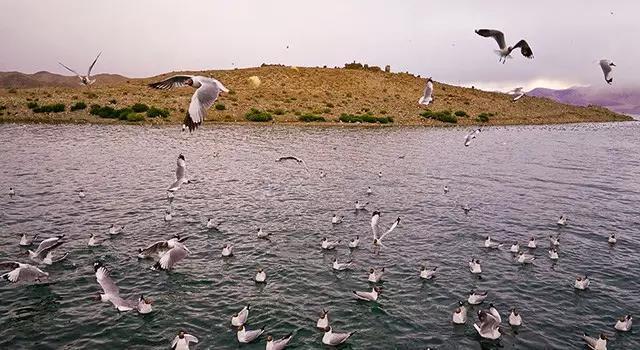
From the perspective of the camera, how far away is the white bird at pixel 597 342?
13.3m

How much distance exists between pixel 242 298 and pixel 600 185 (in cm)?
3237

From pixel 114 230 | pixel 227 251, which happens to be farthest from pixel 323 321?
pixel 114 230

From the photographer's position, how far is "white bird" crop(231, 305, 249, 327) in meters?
14.5

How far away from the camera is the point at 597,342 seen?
530 inches

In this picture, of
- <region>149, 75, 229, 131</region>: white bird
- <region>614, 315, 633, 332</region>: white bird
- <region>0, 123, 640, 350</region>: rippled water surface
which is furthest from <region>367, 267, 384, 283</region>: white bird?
<region>149, 75, 229, 131</region>: white bird

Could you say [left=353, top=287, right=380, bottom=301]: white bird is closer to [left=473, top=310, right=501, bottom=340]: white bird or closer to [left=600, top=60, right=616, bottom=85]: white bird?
[left=473, top=310, right=501, bottom=340]: white bird

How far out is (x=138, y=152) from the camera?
144 ft

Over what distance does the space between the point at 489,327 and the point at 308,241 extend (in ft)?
32.6

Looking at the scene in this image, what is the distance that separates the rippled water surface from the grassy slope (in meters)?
27.3

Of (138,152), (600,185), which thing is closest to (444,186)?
(600,185)

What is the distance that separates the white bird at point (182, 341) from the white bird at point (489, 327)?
8.46m

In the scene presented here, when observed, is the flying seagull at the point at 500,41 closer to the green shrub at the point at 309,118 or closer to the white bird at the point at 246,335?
the white bird at the point at 246,335

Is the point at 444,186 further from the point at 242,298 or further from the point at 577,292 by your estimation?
the point at 242,298

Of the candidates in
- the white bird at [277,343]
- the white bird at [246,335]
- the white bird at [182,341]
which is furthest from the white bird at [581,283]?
the white bird at [182,341]
